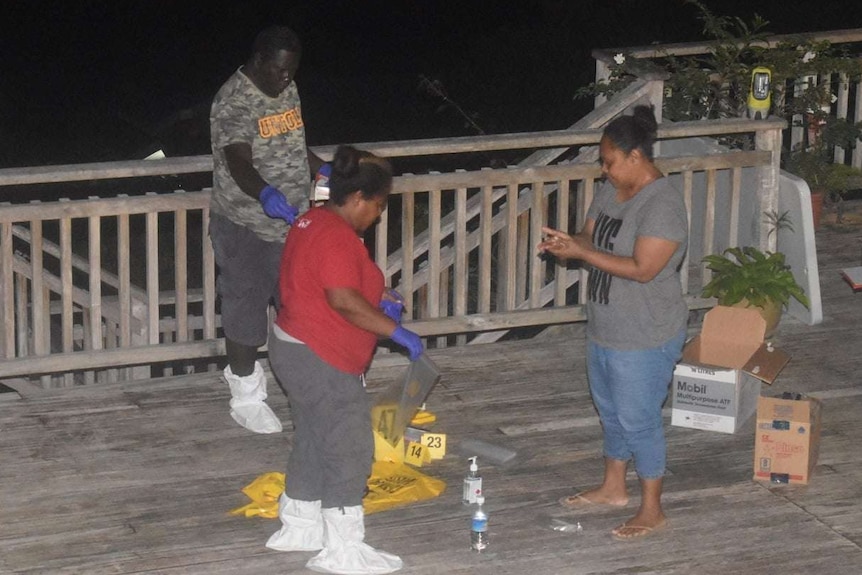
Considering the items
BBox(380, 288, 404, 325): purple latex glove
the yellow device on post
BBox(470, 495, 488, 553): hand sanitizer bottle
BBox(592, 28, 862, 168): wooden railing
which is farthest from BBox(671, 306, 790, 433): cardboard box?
BBox(592, 28, 862, 168): wooden railing

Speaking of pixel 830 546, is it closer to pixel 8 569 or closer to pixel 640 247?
pixel 640 247

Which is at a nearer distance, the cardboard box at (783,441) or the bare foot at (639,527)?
the bare foot at (639,527)

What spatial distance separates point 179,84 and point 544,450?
18.7m

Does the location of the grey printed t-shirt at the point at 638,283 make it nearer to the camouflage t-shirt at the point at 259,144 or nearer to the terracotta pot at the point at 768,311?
the camouflage t-shirt at the point at 259,144

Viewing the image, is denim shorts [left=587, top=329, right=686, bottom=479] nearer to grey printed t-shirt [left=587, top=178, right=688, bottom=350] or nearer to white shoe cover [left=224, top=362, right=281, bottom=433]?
grey printed t-shirt [left=587, top=178, right=688, bottom=350]

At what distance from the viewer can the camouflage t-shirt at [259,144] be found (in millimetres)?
6730

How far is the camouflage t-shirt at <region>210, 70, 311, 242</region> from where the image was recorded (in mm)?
6730

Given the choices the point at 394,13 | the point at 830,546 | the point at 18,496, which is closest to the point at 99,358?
the point at 18,496

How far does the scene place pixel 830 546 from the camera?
5973mm

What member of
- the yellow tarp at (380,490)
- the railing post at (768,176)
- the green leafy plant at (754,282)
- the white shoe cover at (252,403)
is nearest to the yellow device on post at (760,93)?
the railing post at (768,176)

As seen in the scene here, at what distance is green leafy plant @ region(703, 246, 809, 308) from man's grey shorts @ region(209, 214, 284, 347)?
2.48 metres

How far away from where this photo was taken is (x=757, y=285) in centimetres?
799

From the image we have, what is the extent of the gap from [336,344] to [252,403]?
194 centimetres

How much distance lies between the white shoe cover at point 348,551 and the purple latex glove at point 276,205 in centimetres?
143
